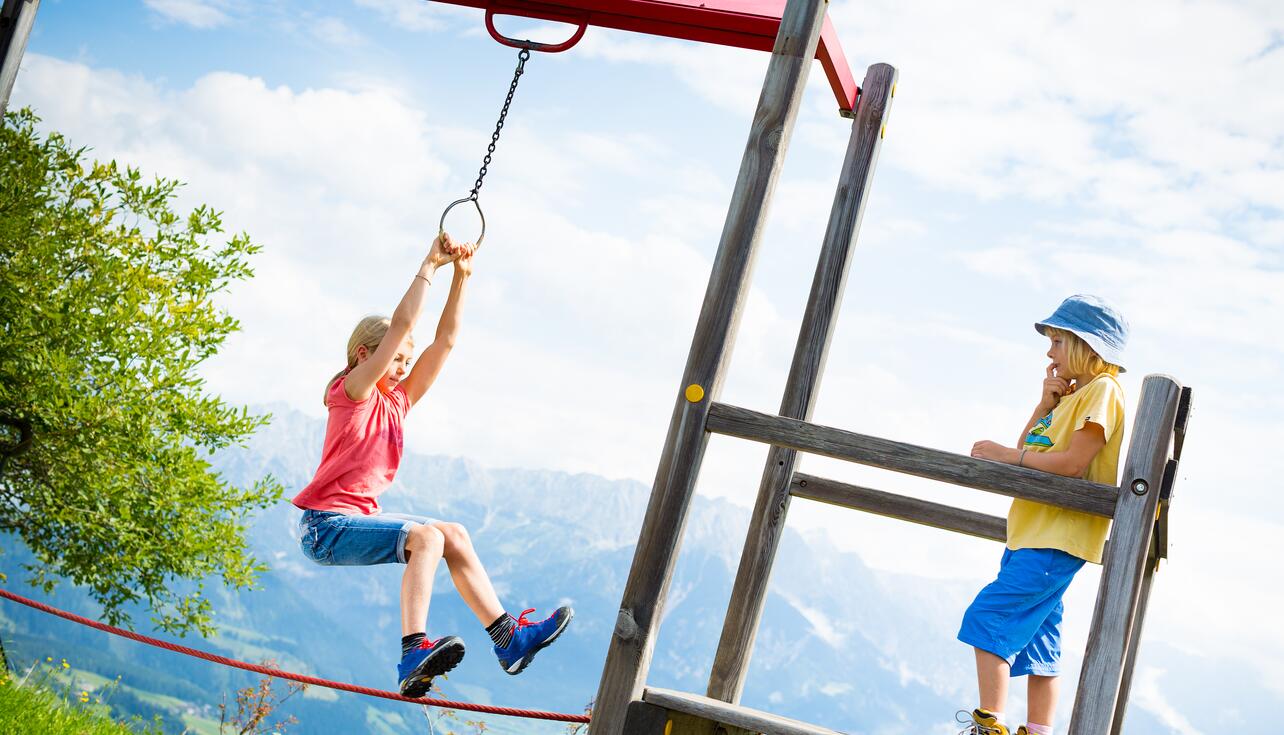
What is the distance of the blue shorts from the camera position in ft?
11.4

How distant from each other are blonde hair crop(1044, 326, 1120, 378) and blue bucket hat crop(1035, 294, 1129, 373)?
22mm

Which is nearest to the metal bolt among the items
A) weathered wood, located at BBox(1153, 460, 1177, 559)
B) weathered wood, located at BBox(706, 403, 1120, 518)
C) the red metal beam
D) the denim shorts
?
weathered wood, located at BBox(706, 403, 1120, 518)

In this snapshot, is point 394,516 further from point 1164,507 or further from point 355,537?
point 1164,507

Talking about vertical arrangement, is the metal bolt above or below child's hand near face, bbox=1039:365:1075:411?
below

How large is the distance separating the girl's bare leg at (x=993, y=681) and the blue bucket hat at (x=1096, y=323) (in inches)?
39.0

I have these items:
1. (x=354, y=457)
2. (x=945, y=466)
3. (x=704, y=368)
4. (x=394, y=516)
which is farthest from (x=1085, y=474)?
(x=354, y=457)

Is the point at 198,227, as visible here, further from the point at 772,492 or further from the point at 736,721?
the point at 736,721

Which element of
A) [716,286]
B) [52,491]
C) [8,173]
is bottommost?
→ [52,491]

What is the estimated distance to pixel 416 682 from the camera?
3.78 metres

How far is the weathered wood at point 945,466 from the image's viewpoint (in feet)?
10.5

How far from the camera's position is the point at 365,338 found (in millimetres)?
4355

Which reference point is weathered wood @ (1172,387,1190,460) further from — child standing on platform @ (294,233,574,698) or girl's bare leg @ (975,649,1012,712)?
child standing on platform @ (294,233,574,698)

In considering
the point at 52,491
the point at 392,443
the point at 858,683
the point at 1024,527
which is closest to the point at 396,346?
the point at 392,443

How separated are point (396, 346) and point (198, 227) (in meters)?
7.61
